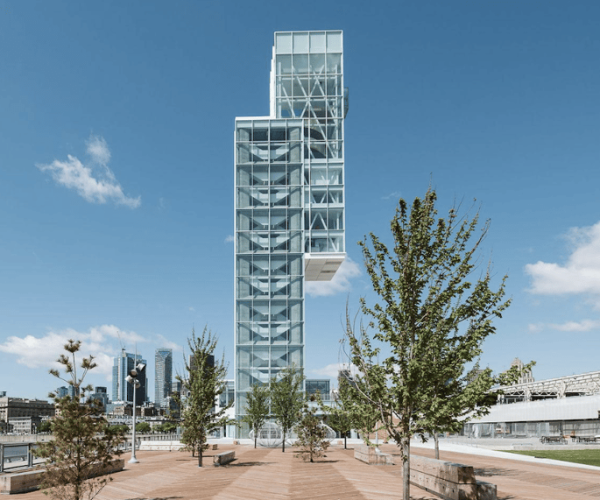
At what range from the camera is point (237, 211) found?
95.6 m

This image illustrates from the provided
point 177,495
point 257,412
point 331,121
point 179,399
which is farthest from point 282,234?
point 177,495

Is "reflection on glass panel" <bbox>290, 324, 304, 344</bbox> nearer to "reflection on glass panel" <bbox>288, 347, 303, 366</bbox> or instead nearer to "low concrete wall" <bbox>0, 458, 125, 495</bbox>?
"reflection on glass panel" <bbox>288, 347, 303, 366</bbox>

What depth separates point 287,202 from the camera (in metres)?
96.3

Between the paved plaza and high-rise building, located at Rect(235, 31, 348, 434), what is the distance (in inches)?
2249

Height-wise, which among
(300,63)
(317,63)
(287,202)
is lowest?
(287,202)

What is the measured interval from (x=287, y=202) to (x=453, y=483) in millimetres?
78855

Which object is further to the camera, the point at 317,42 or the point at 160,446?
Answer: the point at 317,42

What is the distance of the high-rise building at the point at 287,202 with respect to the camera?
92.8 meters

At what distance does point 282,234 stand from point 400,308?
7882 cm

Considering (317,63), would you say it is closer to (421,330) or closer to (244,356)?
(244,356)

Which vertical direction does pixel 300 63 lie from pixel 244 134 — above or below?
above

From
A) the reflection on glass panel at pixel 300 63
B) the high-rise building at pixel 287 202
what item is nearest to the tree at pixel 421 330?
the high-rise building at pixel 287 202

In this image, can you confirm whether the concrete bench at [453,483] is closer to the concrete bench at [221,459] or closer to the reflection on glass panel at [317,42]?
the concrete bench at [221,459]

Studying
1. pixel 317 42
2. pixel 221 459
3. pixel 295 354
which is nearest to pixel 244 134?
pixel 317 42
